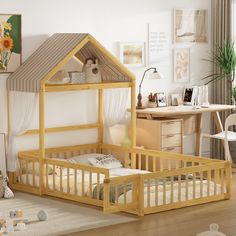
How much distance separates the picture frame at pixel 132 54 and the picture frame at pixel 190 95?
73 cm

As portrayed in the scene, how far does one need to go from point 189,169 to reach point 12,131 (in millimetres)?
1865

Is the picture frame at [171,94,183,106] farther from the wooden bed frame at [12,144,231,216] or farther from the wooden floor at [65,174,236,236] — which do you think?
the wooden floor at [65,174,236,236]

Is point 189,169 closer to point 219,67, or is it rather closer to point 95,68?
point 95,68

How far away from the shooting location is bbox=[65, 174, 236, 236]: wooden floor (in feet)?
19.3

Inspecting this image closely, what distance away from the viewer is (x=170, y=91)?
358 inches

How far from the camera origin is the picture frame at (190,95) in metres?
9.10

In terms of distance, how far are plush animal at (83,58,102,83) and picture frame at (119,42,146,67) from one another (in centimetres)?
72

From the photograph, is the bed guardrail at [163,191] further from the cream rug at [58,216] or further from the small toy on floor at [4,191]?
the small toy on floor at [4,191]

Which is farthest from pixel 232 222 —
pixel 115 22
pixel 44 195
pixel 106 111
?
pixel 115 22

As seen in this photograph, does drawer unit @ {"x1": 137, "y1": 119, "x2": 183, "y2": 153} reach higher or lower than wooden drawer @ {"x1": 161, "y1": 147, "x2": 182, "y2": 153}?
higher

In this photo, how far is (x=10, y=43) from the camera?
7672 mm

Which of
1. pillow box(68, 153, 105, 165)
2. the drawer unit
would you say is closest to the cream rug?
pillow box(68, 153, 105, 165)

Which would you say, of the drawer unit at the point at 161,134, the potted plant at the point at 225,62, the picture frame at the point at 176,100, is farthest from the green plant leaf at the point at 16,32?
the potted plant at the point at 225,62

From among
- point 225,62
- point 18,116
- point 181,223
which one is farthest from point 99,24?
point 181,223
